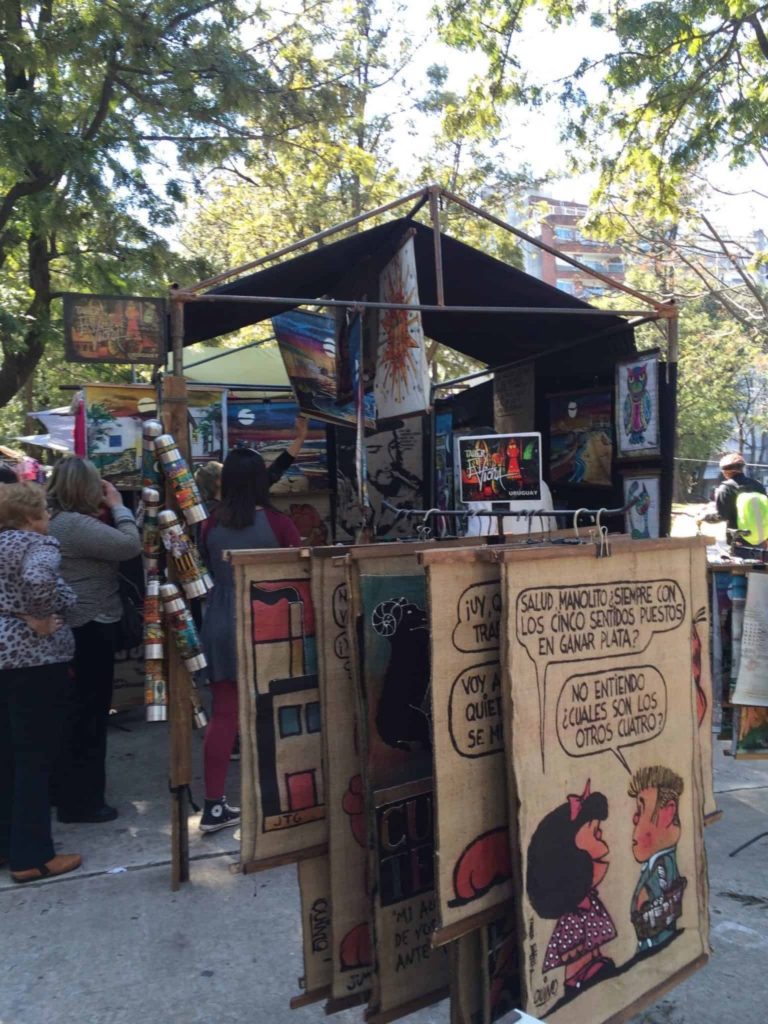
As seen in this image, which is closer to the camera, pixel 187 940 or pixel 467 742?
pixel 467 742

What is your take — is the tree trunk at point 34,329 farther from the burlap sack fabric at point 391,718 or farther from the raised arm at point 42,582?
the burlap sack fabric at point 391,718

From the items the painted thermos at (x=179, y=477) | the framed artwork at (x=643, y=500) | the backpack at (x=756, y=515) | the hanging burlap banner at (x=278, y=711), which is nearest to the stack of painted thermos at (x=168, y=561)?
the painted thermos at (x=179, y=477)

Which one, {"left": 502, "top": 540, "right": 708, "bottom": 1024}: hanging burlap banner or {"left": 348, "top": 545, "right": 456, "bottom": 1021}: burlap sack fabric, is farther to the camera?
{"left": 348, "top": 545, "right": 456, "bottom": 1021}: burlap sack fabric

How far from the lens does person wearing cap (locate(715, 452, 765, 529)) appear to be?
7.05 m

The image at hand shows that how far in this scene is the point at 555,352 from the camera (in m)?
5.76

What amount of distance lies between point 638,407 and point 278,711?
348 cm

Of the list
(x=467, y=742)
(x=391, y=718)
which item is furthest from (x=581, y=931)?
(x=391, y=718)

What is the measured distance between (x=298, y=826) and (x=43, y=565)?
174cm

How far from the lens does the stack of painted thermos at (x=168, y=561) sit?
11.6 ft

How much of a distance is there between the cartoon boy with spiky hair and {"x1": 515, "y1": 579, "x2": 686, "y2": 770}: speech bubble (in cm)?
36

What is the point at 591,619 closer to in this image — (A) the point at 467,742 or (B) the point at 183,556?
(A) the point at 467,742

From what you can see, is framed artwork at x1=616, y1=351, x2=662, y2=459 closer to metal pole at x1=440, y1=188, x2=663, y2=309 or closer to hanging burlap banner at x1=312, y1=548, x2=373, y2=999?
metal pole at x1=440, y1=188, x2=663, y2=309

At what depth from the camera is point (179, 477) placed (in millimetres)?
3547

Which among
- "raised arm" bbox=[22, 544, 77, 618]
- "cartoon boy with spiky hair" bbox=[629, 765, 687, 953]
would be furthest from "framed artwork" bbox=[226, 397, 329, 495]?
"cartoon boy with spiky hair" bbox=[629, 765, 687, 953]
